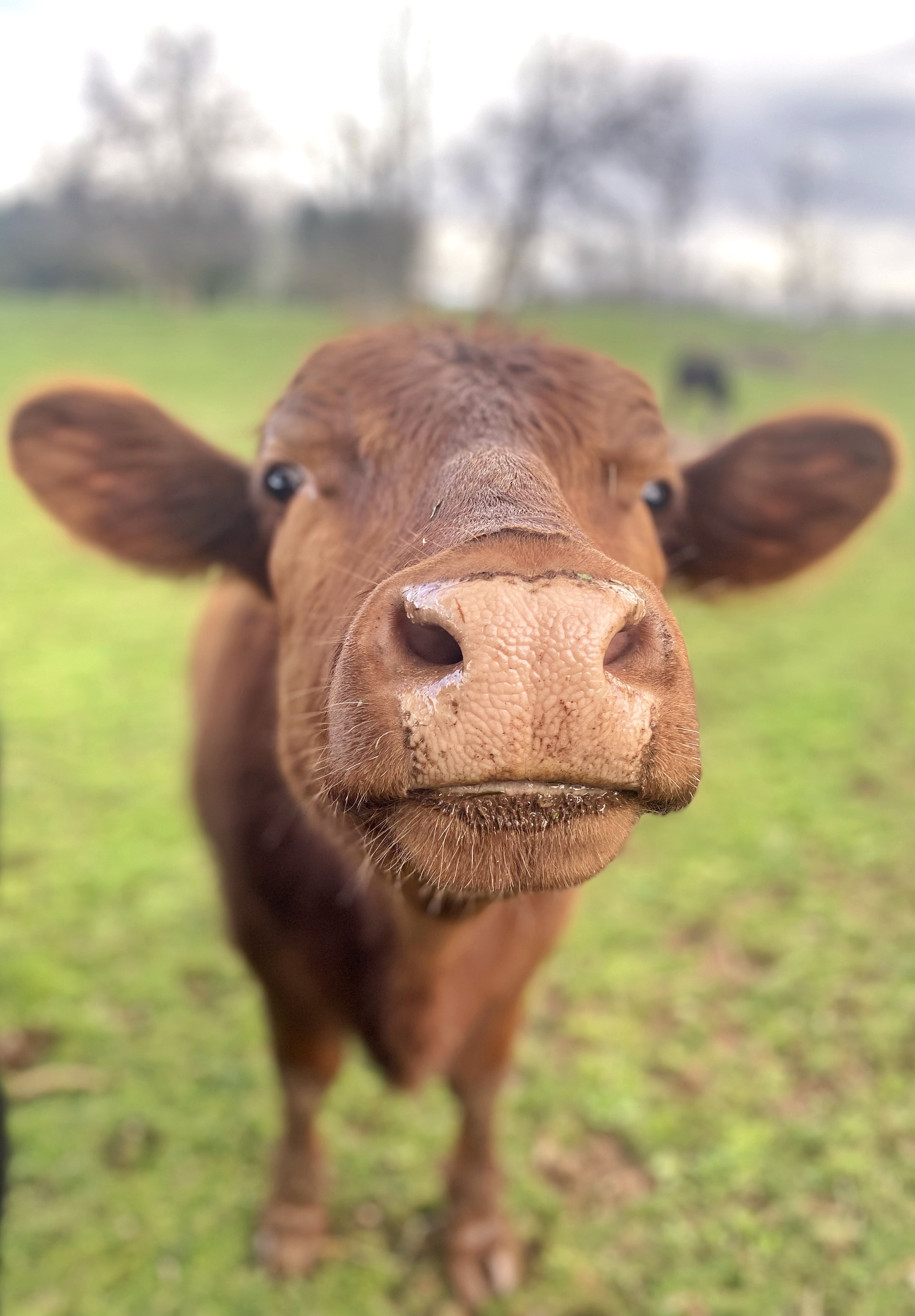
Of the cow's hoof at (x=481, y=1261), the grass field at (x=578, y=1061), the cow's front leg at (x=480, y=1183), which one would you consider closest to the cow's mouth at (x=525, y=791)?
the grass field at (x=578, y=1061)

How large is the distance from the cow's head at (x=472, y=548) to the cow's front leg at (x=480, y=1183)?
4.56ft

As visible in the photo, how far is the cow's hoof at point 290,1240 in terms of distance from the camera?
2.91 meters

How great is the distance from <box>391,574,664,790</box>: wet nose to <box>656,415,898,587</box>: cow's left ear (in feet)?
4.16

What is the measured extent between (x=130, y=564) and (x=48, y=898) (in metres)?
2.72

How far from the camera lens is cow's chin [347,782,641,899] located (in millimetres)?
1199

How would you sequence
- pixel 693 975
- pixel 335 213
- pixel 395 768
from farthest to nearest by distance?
pixel 335 213 → pixel 693 975 → pixel 395 768

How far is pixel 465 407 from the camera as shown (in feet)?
5.53

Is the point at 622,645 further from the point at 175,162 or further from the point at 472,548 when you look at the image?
the point at 175,162

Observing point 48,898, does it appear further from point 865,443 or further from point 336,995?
point 865,443

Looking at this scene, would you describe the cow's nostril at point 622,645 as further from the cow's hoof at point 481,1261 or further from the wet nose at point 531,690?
the cow's hoof at point 481,1261

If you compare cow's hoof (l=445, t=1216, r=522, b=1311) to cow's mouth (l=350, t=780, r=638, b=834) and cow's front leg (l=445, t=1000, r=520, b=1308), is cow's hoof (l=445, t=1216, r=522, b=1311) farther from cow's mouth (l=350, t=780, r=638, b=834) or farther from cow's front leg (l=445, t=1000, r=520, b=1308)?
cow's mouth (l=350, t=780, r=638, b=834)

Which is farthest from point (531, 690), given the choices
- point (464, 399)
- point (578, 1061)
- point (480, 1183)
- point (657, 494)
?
point (578, 1061)

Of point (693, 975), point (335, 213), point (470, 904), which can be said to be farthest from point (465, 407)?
point (335, 213)

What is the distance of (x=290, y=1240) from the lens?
2938 millimetres
